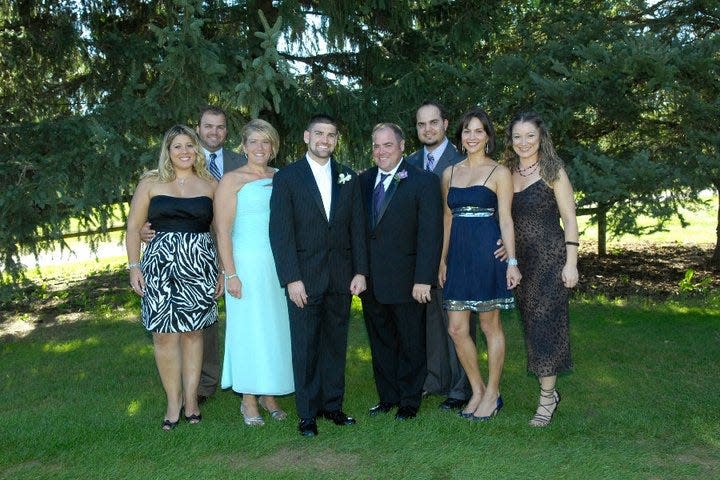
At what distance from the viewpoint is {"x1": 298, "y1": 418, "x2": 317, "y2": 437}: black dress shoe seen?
4738 millimetres

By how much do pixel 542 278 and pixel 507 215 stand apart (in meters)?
0.44

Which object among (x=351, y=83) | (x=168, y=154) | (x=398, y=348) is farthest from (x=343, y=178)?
(x=351, y=83)

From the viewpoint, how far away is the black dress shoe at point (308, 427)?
15.5 feet

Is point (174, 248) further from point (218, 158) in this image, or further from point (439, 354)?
point (439, 354)

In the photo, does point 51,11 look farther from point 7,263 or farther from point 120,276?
point 120,276

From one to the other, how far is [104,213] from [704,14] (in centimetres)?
627

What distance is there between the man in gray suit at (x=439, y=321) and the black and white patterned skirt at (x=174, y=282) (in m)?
1.62

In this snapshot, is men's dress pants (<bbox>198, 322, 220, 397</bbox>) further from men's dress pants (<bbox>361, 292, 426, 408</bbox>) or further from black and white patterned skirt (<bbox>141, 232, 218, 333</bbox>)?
men's dress pants (<bbox>361, 292, 426, 408</bbox>)

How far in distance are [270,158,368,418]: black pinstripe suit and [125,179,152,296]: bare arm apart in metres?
0.84

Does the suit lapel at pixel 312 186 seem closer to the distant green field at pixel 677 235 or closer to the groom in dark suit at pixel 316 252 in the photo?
the groom in dark suit at pixel 316 252

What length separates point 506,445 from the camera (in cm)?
450

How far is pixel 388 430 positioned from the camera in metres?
4.77

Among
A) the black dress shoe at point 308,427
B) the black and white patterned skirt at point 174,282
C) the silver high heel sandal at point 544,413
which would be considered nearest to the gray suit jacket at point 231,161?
the black and white patterned skirt at point 174,282

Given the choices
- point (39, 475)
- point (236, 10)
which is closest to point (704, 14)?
point (236, 10)
